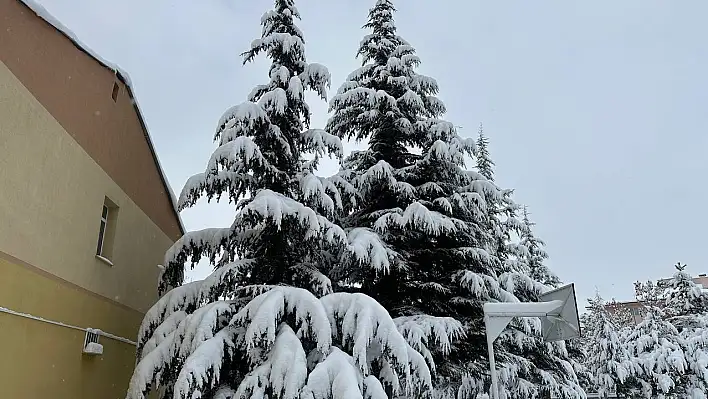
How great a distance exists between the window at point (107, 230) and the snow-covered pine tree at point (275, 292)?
Answer: 194 cm

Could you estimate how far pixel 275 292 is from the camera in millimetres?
5695

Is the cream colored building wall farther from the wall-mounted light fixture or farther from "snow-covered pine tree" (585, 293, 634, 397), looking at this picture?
"snow-covered pine tree" (585, 293, 634, 397)

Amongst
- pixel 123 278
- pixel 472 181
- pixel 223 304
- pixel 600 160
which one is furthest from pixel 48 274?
pixel 600 160

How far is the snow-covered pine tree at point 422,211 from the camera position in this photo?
9023mm

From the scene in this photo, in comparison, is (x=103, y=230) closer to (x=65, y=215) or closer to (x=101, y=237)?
(x=101, y=237)

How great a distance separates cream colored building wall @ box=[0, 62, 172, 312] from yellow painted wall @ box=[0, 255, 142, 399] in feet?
0.65

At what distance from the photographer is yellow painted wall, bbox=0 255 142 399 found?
5.52 metres

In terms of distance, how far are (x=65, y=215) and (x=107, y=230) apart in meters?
2.16

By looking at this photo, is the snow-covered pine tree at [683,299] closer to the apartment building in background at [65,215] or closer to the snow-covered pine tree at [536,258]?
the snow-covered pine tree at [536,258]

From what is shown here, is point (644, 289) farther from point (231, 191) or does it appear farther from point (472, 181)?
point (231, 191)

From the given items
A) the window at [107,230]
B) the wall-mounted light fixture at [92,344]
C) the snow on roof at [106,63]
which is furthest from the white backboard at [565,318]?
the window at [107,230]

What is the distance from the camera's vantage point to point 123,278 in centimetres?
934

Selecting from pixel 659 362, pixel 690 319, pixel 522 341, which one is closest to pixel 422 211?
Result: pixel 522 341

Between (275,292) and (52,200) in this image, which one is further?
(52,200)
